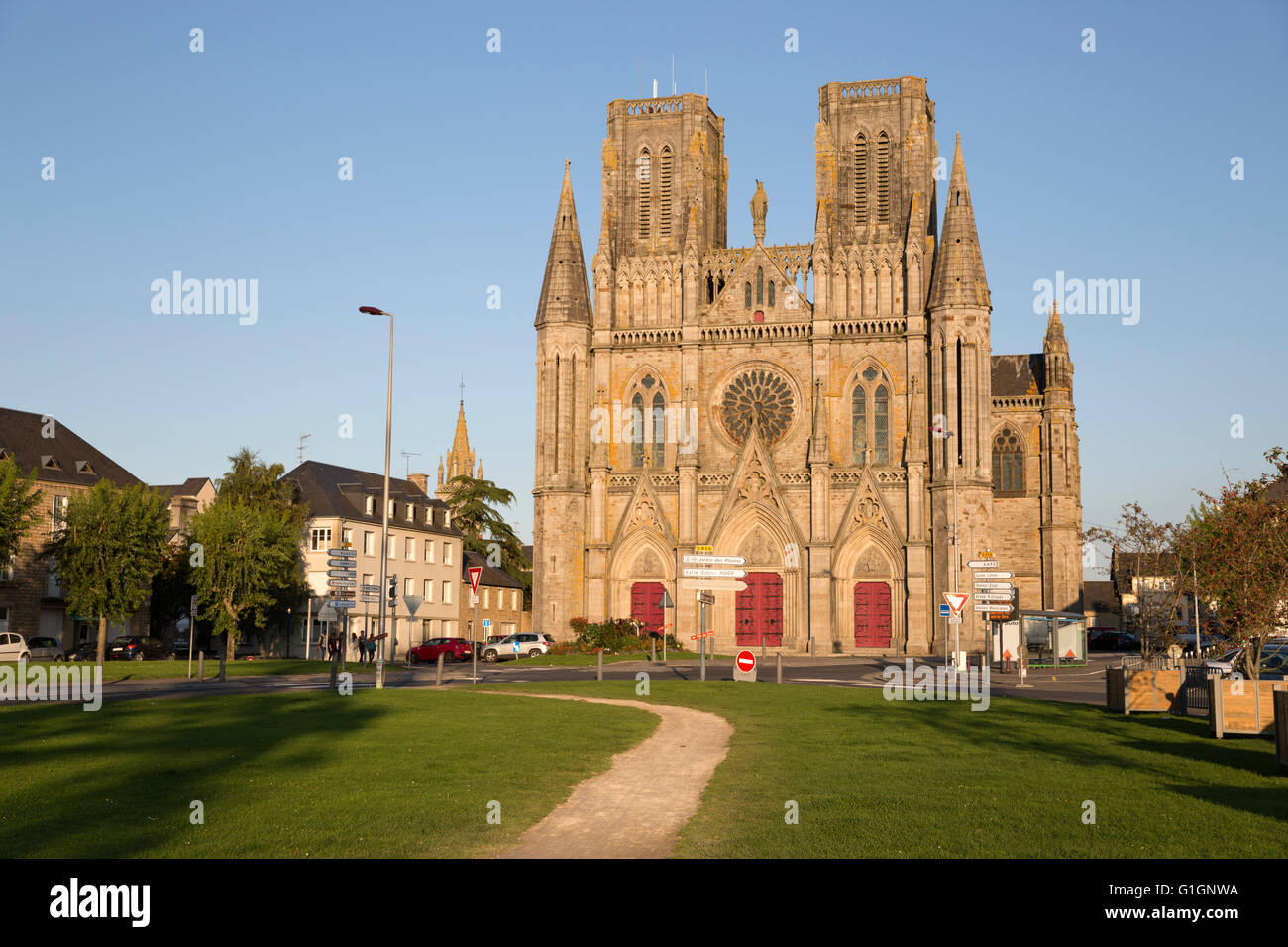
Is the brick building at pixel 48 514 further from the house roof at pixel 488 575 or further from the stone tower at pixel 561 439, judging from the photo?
the house roof at pixel 488 575

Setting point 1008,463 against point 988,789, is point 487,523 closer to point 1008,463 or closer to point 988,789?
point 1008,463

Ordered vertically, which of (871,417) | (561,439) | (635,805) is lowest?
(635,805)

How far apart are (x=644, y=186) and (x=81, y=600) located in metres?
34.6

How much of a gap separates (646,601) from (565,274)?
1733 cm

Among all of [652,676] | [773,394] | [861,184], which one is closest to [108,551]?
[652,676]

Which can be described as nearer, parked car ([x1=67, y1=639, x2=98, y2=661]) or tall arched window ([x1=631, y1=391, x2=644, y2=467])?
parked car ([x1=67, y1=639, x2=98, y2=661])

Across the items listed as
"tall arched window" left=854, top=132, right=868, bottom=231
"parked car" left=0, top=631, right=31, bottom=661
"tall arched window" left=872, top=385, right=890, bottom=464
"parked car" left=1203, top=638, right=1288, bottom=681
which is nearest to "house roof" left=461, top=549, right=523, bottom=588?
"tall arched window" left=872, top=385, right=890, bottom=464

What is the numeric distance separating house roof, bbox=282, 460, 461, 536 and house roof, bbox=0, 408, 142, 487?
9552mm

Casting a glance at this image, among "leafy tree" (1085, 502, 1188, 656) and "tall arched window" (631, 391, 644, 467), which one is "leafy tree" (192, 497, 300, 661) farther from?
"leafy tree" (1085, 502, 1188, 656)

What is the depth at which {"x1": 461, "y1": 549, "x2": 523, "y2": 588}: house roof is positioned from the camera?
272 ft

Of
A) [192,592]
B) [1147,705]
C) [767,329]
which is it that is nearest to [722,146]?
[767,329]

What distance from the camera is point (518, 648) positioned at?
5678 cm

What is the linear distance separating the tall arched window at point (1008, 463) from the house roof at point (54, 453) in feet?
164

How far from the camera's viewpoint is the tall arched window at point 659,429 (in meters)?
62.2
